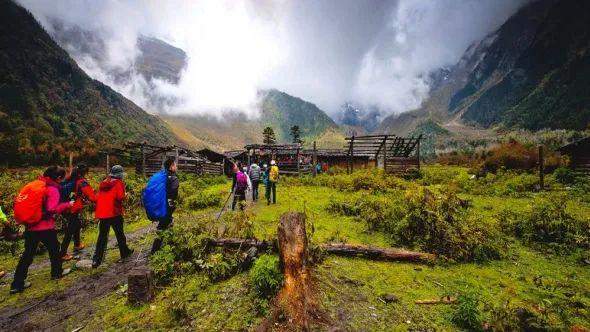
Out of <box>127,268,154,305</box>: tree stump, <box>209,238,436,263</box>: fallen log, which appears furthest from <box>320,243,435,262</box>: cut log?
<box>127,268,154,305</box>: tree stump

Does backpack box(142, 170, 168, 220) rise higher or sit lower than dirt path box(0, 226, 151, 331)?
higher

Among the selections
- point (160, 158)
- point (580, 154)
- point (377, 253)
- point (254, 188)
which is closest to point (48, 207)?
point (377, 253)

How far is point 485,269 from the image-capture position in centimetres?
681

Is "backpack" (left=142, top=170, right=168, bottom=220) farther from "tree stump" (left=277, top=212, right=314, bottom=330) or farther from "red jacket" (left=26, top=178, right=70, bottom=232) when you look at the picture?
A: "tree stump" (left=277, top=212, right=314, bottom=330)

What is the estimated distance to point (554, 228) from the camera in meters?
8.58

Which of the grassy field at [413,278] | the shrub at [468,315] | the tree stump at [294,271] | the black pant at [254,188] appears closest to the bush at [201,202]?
the black pant at [254,188]

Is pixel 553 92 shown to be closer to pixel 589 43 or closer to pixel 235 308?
pixel 589 43

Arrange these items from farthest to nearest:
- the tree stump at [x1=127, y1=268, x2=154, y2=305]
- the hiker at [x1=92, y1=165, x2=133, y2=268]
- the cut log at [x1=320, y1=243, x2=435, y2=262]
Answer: the hiker at [x1=92, y1=165, x2=133, y2=268], the cut log at [x1=320, y1=243, x2=435, y2=262], the tree stump at [x1=127, y1=268, x2=154, y2=305]

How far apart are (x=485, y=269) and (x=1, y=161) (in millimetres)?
39295

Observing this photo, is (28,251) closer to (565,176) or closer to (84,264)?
(84,264)

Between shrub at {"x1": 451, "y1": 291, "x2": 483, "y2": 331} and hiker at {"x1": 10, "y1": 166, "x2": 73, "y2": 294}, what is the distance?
306 inches

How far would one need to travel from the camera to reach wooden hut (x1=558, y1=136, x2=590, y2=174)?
23.5 metres

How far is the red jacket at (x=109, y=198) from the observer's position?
23.4 ft

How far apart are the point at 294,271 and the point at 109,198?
498 centimetres
